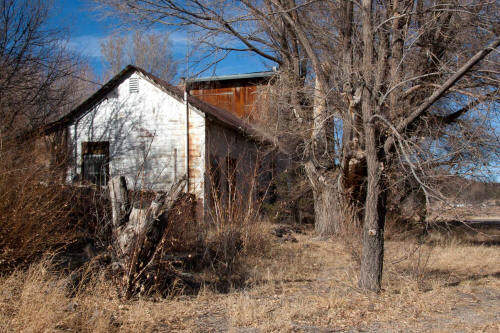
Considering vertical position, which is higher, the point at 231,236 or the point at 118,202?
the point at 118,202

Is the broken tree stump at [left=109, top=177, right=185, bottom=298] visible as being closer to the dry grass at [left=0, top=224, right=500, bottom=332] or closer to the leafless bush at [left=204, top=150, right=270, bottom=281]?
the dry grass at [left=0, top=224, right=500, bottom=332]

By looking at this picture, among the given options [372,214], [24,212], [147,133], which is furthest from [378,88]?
[147,133]

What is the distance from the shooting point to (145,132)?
14.1 m

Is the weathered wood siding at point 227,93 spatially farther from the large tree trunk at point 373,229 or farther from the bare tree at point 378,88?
the large tree trunk at point 373,229

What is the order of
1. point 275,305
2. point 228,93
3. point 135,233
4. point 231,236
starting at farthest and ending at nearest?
point 228,93 < point 231,236 < point 275,305 < point 135,233

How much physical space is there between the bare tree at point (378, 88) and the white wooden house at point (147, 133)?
2.88 m

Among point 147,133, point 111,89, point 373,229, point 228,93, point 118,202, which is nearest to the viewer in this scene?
point 118,202

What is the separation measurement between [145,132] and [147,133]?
3.7 inches

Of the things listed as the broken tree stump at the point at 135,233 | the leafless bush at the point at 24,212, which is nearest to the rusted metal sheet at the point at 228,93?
the leafless bush at the point at 24,212

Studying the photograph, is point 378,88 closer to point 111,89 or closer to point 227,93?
point 111,89

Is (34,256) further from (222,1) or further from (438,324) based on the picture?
(222,1)

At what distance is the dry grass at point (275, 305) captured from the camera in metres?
4.75

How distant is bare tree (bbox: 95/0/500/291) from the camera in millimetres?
6371

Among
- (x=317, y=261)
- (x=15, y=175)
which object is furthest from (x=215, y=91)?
(x=15, y=175)
